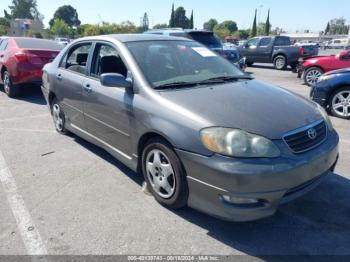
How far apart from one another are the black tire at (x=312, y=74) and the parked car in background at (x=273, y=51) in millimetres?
5518

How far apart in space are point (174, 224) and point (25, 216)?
4.74ft

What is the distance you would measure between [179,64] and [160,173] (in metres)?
1.35

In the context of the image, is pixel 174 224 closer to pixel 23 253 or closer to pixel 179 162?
pixel 179 162

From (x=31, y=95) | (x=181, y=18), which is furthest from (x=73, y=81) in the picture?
(x=181, y=18)

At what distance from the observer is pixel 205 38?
1236cm

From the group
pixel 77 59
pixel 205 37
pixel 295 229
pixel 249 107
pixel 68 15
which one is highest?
pixel 68 15

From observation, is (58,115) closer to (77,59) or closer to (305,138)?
(77,59)

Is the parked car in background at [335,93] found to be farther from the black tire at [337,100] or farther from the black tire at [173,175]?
the black tire at [173,175]

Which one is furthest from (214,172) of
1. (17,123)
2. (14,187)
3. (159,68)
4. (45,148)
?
(17,123)

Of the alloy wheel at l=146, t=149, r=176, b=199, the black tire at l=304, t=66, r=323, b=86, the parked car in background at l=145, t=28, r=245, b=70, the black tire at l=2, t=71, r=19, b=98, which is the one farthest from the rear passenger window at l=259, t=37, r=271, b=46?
the alloy wheel at l=146, t=149, r=176, b=199

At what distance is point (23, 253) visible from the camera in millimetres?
2660

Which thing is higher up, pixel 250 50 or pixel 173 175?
pixel 250 50

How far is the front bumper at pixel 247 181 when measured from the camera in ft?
8.32

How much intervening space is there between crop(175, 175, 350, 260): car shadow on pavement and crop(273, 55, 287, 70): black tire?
1391cm
